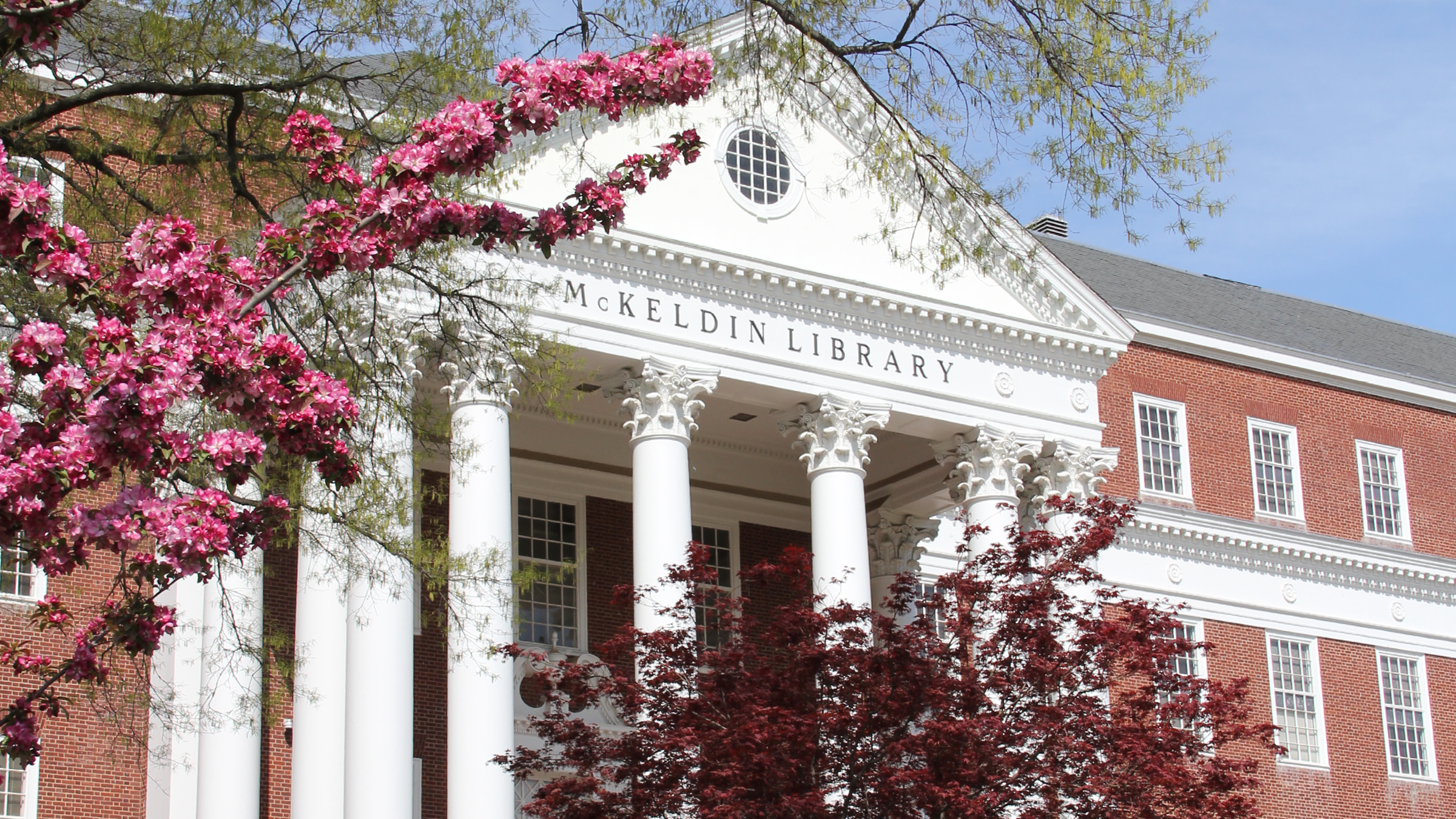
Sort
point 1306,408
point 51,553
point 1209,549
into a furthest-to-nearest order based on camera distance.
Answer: point 1306,408 → point 1209,549 → point 51,553

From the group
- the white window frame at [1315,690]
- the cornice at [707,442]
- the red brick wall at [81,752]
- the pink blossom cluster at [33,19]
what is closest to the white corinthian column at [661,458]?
the cornice at [707,442]

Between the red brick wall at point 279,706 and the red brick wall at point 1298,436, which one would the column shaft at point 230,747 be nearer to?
the red brick wall at point 279,706

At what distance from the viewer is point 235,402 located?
8883 mm

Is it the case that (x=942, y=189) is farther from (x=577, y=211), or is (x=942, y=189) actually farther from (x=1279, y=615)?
(x=577, y=211)

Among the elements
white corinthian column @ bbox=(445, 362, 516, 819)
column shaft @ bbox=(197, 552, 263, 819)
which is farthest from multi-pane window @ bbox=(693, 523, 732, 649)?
column shaft @ bbox=(197, 552, 263, 819)

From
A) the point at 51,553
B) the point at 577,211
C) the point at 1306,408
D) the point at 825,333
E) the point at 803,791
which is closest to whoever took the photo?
the point at 51,553

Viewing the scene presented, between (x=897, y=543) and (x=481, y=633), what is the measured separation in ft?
43.2

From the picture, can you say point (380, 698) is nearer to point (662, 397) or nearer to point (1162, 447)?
point (662, 397)

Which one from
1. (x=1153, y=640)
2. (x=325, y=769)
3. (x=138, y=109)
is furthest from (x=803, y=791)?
(x=138, y=109)

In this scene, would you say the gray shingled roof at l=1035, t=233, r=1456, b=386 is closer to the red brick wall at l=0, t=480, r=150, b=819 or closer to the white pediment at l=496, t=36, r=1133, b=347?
the white pediment at l=496, t=36, r=1133, b=347

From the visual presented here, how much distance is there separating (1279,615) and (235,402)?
33.4 metres

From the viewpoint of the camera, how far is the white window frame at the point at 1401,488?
4109cm

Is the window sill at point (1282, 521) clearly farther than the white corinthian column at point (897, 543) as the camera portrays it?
Yes

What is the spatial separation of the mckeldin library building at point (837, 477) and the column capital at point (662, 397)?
0.15ft
